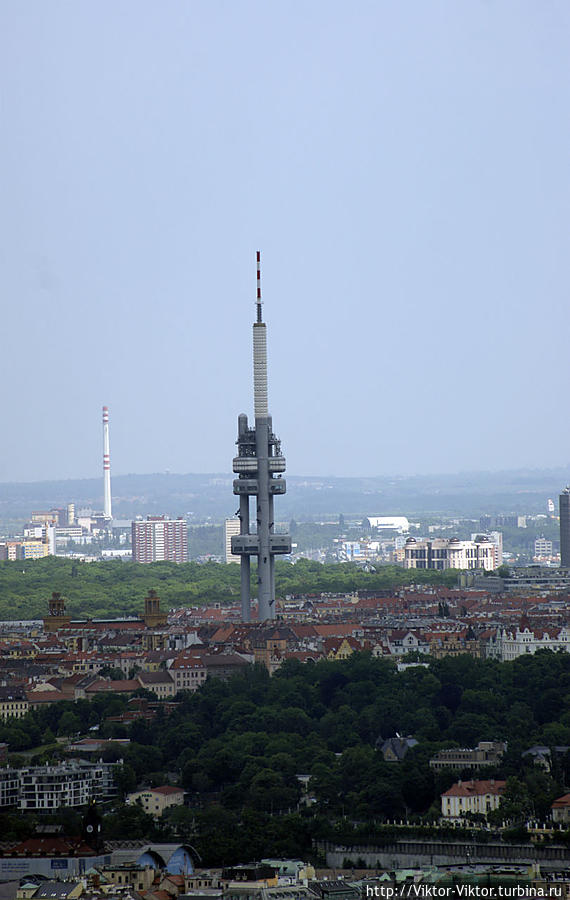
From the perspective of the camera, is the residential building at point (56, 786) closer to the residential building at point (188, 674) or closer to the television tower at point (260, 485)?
the residential building at point (188, 674)

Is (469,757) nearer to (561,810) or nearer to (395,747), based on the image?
(395,747)

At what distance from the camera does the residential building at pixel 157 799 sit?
69.0 m

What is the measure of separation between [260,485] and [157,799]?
128ft

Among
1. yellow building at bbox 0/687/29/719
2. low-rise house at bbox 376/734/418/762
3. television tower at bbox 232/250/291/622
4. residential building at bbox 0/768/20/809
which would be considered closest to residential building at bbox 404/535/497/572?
television tower at bbox 232/250/291/622

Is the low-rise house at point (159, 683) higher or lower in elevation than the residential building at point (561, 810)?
higher

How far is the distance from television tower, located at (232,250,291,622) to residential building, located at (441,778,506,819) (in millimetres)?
40664

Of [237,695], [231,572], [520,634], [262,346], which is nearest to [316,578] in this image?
[231,572]

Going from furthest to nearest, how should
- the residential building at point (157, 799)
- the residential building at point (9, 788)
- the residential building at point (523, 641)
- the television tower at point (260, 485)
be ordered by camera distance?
1. the television tower at point (260, 485)
2. the residential building at point (523, 641)
3. the residential building at point (9, 788)
4. the residential building at point (157, 799)

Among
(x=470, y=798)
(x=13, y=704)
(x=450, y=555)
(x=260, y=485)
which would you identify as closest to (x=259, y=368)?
(x=260, y=485)

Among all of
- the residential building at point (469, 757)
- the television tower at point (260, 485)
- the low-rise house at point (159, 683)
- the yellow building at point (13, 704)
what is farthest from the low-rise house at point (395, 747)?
the television tower at point (260, 485)

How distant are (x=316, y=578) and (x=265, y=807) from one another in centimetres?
9010

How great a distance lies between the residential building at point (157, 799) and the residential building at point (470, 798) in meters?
6.99

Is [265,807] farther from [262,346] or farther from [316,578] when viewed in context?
[316,578]

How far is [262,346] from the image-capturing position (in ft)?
361
